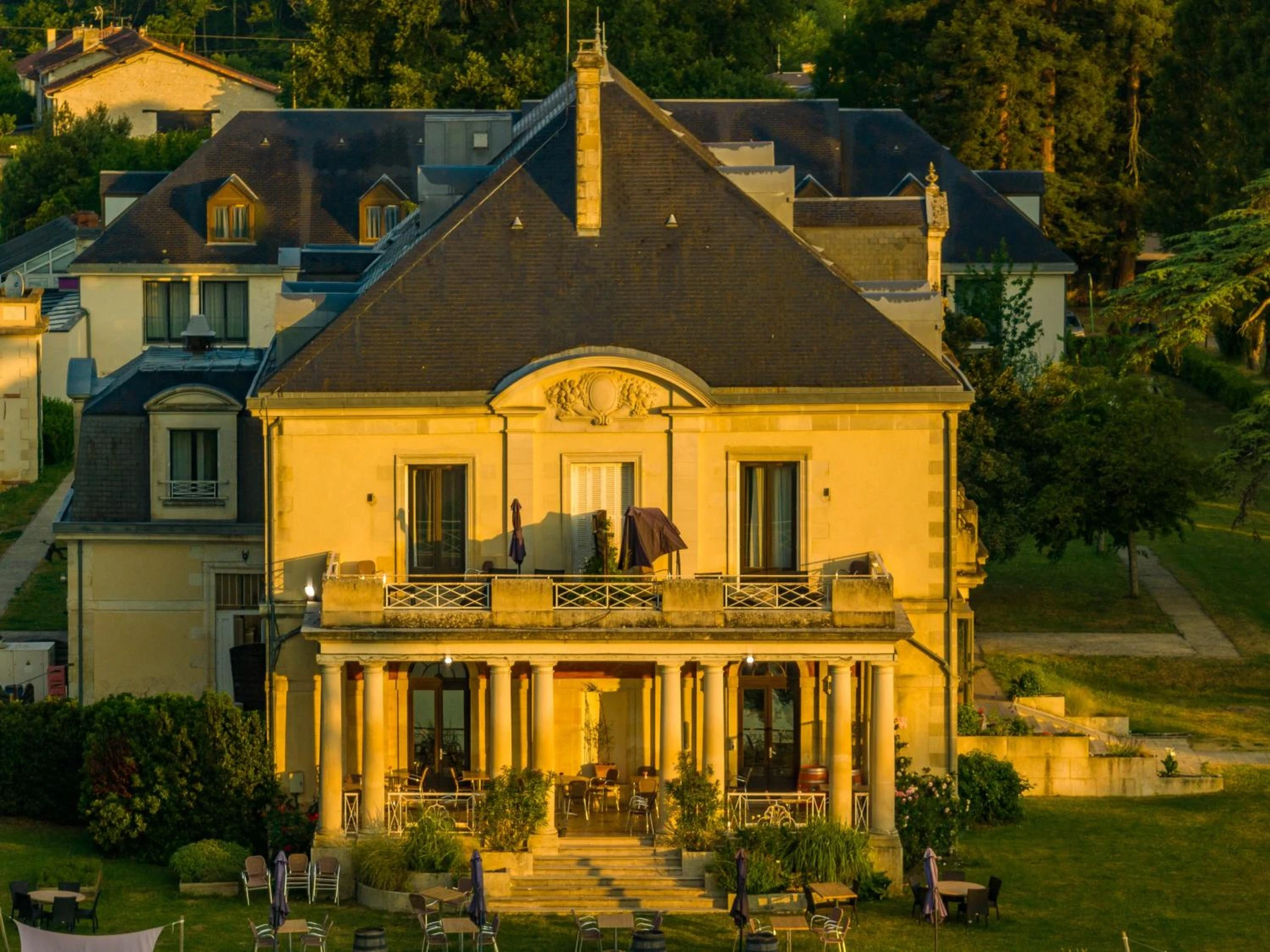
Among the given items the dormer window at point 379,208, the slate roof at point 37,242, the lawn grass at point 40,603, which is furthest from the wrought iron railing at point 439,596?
the slate roof at point 37,242

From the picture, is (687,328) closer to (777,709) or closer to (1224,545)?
(777,709)

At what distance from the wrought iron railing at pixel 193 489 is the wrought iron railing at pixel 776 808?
48.1 feet

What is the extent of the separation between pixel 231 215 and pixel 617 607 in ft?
157

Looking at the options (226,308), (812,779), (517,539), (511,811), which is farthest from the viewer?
(226,308)

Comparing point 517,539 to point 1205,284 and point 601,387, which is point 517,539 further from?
point 1205,284

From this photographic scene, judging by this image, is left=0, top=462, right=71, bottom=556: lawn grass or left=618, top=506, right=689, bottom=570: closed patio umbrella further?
left=0, top=462, right=71, bottom=556: lawn grass

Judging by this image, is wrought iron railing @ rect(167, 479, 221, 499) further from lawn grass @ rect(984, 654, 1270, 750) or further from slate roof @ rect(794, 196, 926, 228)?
lawn grass @ rect(984, 654, 1270, 750)

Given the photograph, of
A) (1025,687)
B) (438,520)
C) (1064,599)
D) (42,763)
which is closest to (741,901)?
(438,520)

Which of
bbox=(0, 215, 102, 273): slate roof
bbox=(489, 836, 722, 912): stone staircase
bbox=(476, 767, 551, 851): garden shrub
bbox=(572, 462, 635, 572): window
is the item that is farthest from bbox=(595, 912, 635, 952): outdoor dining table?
bbox=(0, 215, 102, 273): slate roof

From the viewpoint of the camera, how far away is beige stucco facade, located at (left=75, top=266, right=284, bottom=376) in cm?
9831

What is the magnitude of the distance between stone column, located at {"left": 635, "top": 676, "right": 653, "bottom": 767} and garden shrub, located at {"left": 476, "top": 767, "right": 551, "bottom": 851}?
367cm

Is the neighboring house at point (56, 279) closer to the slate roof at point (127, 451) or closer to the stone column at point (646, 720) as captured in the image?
the slate roof at point (127, 451)

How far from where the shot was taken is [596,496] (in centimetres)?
5797

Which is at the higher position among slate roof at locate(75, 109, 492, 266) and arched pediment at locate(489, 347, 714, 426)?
slate roof at locate(75, 109, 492, 266)
